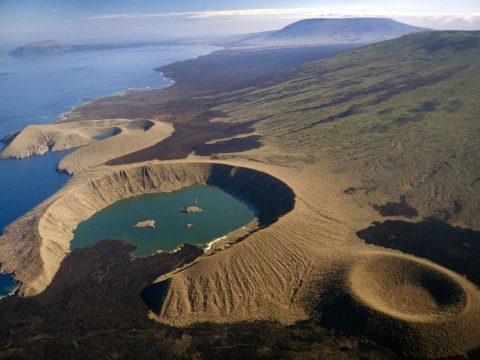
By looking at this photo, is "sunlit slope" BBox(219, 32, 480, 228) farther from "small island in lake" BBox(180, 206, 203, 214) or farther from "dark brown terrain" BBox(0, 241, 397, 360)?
"dark brown terrain" BBox(0, 241, 397, 360)

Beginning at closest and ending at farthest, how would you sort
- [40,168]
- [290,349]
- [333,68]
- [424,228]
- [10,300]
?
1. [290,349]
2. [10,300]
3. [424,228]
4. [40,168]
5. [333,68]

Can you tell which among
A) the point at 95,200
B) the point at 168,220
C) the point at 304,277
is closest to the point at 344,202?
the point at 304,277

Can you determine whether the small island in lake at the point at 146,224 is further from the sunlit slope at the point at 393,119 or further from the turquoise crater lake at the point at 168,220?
the sunlit slope at the point at 393,119

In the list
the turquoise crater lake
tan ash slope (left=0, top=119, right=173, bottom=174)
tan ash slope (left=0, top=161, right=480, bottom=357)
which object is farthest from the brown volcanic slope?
tan ash slope (left=0, top=119, right=173, bottom=174)

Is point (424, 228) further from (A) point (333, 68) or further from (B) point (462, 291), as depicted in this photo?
(A) point (333, 68)

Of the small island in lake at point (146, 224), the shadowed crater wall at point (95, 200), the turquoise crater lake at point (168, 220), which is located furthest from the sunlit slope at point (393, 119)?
the small island in lake at point (146, 224)

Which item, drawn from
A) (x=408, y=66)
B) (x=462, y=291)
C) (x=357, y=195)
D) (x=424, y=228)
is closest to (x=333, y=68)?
(x=408, y=66)

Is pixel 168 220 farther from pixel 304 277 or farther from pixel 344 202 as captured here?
pixel 344 202
